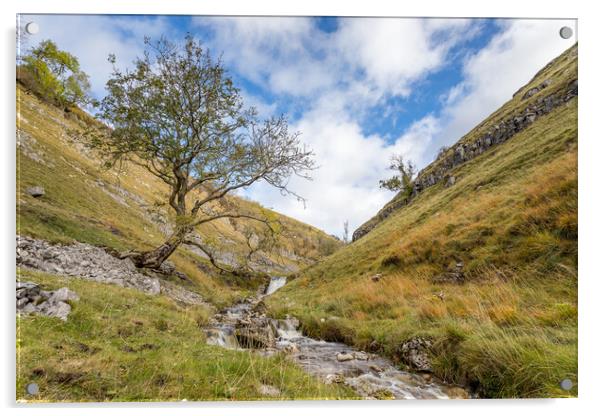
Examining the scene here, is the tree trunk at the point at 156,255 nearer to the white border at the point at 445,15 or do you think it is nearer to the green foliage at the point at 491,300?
the green foliage at the point at 491,300

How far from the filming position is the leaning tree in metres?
8.33

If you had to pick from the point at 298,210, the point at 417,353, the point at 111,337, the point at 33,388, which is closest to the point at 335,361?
the point at 417,353

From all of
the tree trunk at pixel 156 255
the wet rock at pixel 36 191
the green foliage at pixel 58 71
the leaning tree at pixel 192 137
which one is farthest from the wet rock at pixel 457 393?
the wet rock at pixel 36 191

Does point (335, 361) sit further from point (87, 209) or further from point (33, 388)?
point (87, 209)

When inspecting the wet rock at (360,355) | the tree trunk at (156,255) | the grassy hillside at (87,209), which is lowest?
the wet rock at (360,355)

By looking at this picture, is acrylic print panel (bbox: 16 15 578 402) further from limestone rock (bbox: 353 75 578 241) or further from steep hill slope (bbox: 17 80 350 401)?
limestone rock (bbox: 353 75 578 241)

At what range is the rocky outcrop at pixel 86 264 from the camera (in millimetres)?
7328

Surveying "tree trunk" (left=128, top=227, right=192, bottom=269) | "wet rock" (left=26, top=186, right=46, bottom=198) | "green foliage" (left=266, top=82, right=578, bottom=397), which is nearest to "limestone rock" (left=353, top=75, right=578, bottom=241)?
"green foliage" (left=266, top=82, right=578, bottom=397)

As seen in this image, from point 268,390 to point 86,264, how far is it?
806 cm

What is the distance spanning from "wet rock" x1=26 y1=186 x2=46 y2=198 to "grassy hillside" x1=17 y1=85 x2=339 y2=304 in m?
0.21

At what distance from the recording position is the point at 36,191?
11.3 m

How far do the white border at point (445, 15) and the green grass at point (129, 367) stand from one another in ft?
1.11
